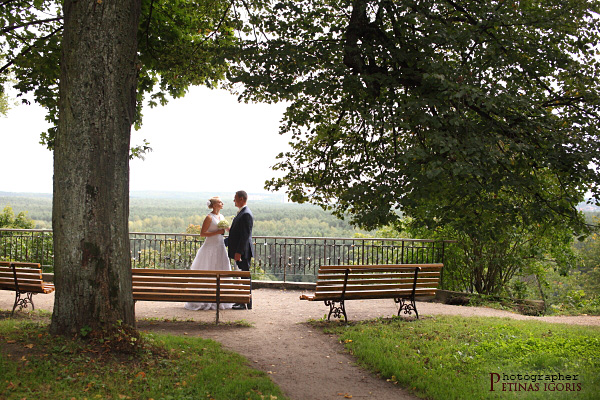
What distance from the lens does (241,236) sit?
930cm

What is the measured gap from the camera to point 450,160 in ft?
22.2

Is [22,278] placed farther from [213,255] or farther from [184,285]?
[213,255]

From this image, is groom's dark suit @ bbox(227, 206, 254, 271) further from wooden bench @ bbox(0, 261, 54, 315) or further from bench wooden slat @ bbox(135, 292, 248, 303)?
wooden bench @ bbox(0, 261, 54, 315)

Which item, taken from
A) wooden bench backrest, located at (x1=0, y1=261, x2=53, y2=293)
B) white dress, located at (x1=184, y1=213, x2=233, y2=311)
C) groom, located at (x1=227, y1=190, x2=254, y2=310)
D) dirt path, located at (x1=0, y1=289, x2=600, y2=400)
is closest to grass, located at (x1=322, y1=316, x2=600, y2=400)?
dirt path, located at (x1=0, y1=289, x2=600, y2=400)

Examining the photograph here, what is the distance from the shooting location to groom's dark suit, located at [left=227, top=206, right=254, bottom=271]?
930cm

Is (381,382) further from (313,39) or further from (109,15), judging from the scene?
(313,39)

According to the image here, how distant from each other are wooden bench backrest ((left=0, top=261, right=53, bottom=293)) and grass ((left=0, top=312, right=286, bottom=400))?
2.63 metres

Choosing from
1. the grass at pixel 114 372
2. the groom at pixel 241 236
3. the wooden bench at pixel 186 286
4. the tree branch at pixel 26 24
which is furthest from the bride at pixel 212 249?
the tree branch at pixel 26 24

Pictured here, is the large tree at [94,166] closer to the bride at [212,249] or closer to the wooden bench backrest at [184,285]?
the wooden bench backrest at [184,285]

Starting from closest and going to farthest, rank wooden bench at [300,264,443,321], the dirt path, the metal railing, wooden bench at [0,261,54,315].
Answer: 1. the dirt path
2. wooden bench at [300,264,443,321]
3. wooden bench at [0,261,54,315]
4. the metal railing

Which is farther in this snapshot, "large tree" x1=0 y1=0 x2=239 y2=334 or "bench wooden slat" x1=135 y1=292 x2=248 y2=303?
"bench wooden slat" x1=135 y1=292 x2=248 y2=303

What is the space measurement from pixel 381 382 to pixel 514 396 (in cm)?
137

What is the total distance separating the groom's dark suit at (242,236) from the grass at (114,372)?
3.63 metres

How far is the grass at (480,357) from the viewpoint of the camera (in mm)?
4977
